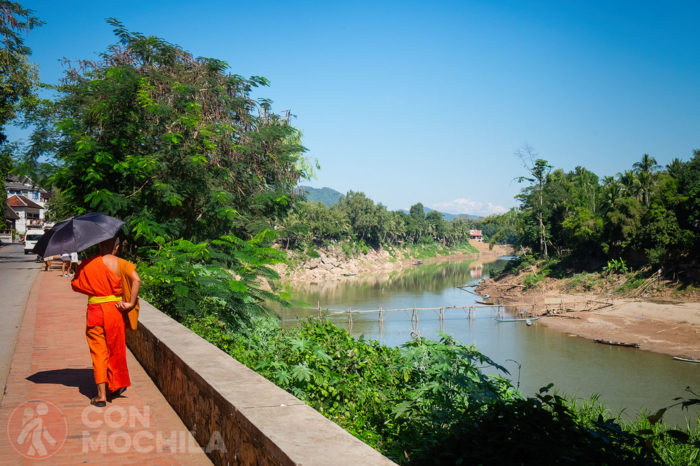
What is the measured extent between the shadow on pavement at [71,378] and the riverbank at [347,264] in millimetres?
43841

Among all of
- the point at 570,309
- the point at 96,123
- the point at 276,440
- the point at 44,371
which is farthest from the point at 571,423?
the point at 570,309

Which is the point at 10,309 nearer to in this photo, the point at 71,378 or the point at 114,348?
the point at 71,378

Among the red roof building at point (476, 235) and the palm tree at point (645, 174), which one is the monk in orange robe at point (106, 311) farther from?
the red roof building at point (476, 235)

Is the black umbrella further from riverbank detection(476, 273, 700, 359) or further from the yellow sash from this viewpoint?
riverbank detection(476, 273, 700, 359)

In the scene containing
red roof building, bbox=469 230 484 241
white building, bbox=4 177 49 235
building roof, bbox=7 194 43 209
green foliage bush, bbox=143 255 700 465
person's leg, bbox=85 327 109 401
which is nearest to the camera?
green foliage bush, bbox=143 255 700 465

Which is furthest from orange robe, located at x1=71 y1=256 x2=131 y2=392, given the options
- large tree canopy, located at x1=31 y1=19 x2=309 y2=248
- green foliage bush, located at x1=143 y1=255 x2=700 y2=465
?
large tree canopy, located at x1=31 y1=19 x2=309 y2=248

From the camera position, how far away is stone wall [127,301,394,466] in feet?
8.52

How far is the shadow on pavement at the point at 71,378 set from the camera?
5449mm

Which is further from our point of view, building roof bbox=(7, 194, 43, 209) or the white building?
building roof bbox=(7, 194, 43, 209)

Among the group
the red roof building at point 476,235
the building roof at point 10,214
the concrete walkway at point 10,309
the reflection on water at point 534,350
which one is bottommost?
the reflection on water at point 534,350

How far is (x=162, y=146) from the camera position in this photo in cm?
1475

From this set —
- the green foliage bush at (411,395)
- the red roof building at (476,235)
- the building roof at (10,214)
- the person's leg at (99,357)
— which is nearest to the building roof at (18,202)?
the building roof at (10,214)

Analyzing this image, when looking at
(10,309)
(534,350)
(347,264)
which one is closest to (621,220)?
(534,350)

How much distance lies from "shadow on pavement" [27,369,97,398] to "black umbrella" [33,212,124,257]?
4.84 feet
